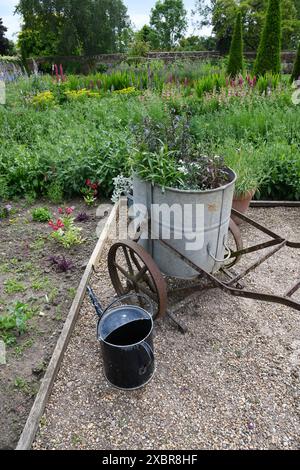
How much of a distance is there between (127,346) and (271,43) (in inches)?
406

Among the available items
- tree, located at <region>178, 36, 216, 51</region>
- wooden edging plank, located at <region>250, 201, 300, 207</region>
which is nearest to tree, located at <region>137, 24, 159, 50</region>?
tree, located at <region>178, 36, 216, 51</region>

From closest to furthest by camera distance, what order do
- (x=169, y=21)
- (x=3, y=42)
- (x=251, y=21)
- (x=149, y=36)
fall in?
(x=251, y=21) < (x=3, y=42) < (x=149, y=36) < (x=169, y=21)

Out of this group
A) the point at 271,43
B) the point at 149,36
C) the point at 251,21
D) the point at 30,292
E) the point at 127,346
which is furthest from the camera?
the point at 149,36

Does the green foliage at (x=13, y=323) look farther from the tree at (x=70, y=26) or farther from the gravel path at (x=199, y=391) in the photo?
the tree at (x=70, y=26)

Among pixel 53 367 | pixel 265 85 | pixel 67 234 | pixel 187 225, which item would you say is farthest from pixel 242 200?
pixel 265 85

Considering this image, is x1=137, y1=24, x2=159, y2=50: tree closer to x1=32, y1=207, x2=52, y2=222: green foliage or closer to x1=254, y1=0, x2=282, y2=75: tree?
x1=254, y1=0, x2=282, y2=75: tree

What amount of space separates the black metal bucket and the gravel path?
0.11 m

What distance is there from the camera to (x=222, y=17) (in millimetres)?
20016

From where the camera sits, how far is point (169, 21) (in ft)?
98.9

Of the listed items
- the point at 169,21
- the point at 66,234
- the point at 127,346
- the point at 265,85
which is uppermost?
the point at 169,21

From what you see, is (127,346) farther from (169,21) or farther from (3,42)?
(169,21)

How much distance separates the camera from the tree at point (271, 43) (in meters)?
9.78

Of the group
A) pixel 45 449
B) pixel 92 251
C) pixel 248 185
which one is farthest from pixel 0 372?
pixel 248 185

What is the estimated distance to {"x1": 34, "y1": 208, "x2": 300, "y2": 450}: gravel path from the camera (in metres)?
2.03
